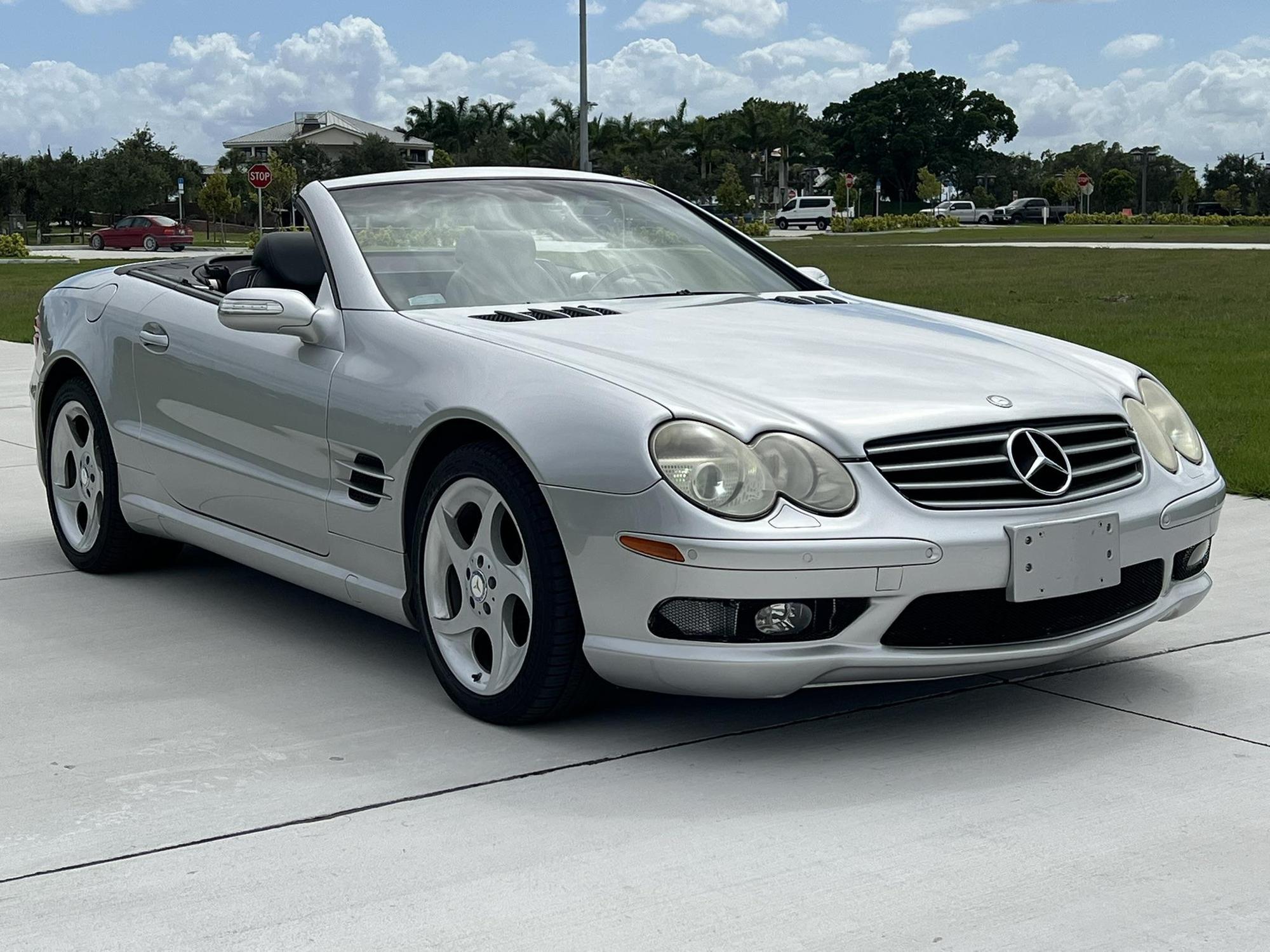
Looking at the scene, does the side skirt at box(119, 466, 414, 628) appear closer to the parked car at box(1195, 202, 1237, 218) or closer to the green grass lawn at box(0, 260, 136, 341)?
the green grass lawn at box(0, 260, 136, 341)

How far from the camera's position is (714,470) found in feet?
12.0

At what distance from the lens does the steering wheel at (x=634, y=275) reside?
4930mm

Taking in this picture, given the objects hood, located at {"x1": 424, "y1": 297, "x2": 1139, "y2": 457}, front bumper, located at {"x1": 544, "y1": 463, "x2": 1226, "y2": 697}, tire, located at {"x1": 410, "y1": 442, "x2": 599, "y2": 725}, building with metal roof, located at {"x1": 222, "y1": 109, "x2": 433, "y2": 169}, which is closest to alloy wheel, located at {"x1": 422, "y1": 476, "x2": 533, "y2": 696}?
tire, located at {"x1": 410, "y1": 442, "x2": 599, "y2": 725}

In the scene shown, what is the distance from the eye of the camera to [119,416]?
562 centimetres

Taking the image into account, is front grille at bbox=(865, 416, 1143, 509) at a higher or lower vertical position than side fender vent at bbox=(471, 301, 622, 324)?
lower

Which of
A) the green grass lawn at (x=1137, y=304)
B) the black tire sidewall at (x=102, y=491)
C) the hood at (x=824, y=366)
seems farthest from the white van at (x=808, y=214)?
the hood at (x=824, y=366)

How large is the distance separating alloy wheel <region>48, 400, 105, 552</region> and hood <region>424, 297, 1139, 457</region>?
2.06 m

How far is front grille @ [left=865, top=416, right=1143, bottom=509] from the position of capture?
12.2 ft

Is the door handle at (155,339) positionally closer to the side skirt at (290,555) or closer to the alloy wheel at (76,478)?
the side skirt at (290,555)

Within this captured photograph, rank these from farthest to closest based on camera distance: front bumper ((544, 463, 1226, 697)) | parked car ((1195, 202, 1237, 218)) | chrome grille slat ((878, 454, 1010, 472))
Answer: parked car ((1195, 202, 1237, 218)) < chrome grille slat ((878, 454, 1010, 472)) < front bumper ((544, 463, 1226, 697))

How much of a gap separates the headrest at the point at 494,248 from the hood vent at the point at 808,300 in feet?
2.47

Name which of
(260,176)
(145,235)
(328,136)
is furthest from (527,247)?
(328,136)

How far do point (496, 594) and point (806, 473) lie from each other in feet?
2.78

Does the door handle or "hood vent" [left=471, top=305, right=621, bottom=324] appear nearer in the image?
"hood vent" [left=471, top=305, right=621, bottom=324]
